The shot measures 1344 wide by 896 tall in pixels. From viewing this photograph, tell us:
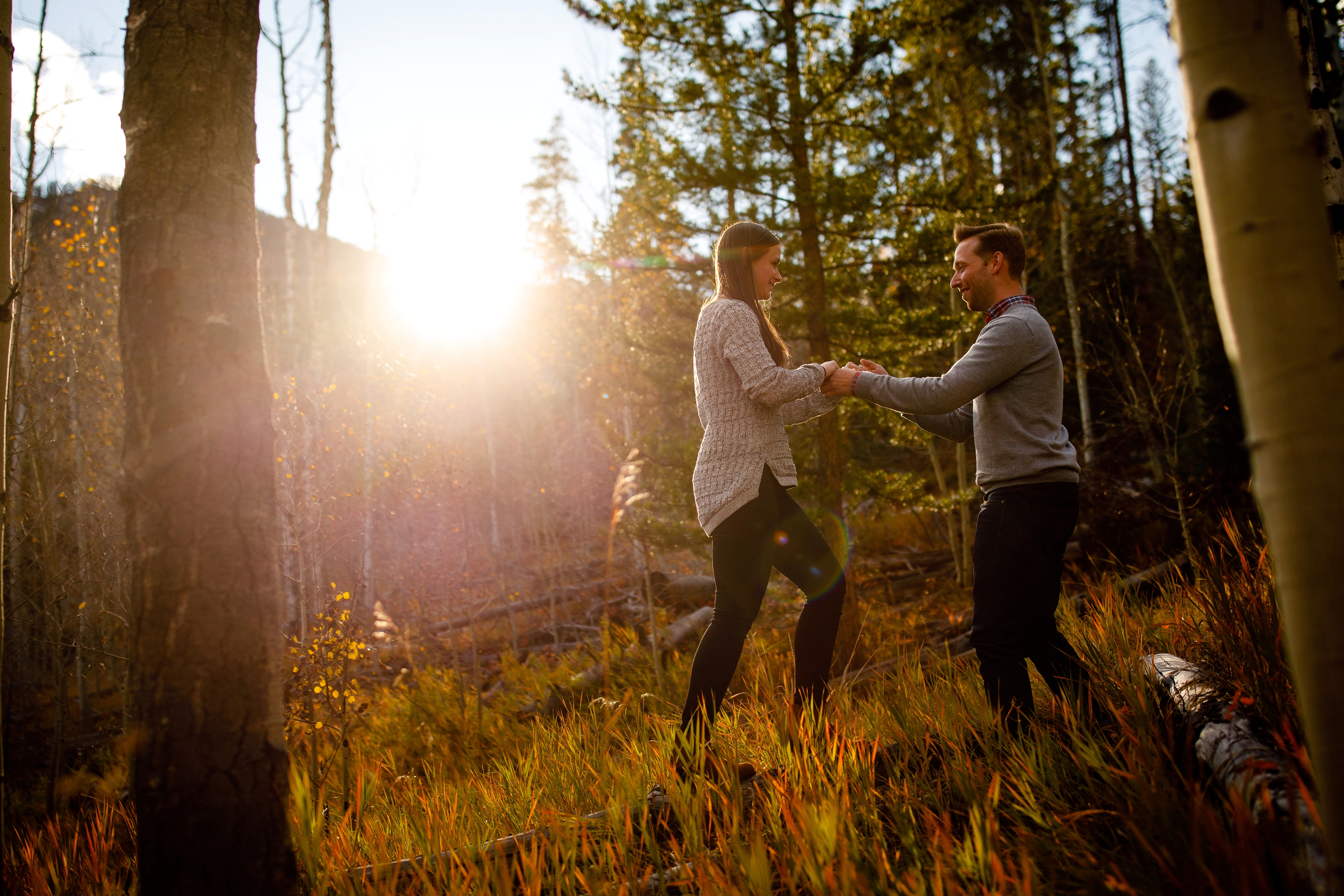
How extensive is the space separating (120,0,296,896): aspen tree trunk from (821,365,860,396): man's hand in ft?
6.31

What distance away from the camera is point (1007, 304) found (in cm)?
244

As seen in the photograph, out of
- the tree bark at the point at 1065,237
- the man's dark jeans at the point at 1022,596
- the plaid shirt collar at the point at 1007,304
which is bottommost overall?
the man's dark jeans at the point at 1022,596

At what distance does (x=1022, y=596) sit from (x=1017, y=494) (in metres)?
0.34

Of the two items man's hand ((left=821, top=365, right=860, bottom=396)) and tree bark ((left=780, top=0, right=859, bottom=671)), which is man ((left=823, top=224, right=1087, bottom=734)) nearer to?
man's hand ((left=821, top=365, right=860, bottom=396))

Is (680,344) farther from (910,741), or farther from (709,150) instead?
(910,741)

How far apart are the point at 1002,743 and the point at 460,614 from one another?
9659mm

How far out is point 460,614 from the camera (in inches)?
413

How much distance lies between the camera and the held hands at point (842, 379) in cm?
259

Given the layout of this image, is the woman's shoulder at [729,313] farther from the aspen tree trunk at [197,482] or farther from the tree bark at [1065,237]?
the tree bark at [1065,237]

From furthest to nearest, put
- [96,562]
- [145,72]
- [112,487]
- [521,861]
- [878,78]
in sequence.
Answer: [112,487] < [96,562] < [878,78] < [521,861] < [145,72]

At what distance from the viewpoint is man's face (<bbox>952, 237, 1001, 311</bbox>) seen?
2.48m

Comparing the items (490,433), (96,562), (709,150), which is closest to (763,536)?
(709,150)

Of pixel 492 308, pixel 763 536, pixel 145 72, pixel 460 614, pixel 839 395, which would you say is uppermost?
pixel 492 308

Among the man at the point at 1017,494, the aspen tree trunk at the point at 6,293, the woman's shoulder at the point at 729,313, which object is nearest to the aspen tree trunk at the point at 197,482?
the aspen tree trunk at the point at 6,293
